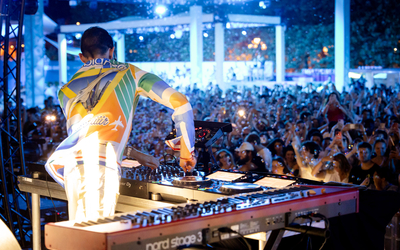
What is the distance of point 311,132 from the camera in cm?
698

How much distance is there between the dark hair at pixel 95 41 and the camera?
93.9 inches

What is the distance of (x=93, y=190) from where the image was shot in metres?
2.25

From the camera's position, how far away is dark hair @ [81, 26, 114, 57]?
2.38 meters

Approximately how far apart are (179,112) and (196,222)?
69 cm

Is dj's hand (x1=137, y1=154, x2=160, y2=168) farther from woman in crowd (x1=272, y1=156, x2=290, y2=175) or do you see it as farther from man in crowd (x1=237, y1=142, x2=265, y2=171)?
woman in crowd (x1=272, y1=156, x2=290, y2=175)

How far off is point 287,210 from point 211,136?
1.10 metres

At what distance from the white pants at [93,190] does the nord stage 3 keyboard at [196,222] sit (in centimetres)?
49

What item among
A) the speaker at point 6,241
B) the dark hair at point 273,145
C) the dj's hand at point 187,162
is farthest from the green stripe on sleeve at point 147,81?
the dark hair at point 273,145

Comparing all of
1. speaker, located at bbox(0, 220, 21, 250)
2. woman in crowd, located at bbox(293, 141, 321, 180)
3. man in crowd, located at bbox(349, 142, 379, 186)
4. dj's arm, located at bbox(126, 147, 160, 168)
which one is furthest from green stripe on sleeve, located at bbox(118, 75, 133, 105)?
woman in crowd, located at bbox(293, 141, 321, 180)

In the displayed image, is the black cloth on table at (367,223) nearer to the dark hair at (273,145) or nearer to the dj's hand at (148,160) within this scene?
the dj's hand at (148,160)

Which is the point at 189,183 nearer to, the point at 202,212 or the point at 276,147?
the point at 202,212

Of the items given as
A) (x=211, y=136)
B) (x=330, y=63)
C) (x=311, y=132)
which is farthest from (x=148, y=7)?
(x=211, y=136)

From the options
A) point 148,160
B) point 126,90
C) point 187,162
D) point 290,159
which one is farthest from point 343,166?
point 126,90

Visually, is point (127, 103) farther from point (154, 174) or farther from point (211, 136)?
point (211, 136)
